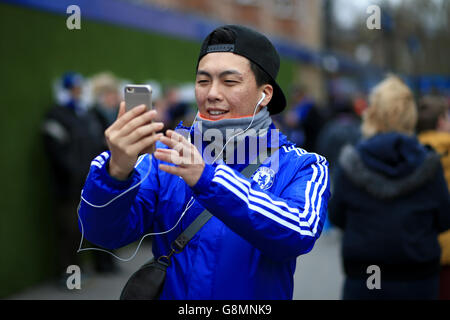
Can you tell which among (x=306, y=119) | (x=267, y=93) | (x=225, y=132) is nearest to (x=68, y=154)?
(x=267, y=93)

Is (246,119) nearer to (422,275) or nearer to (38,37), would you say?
(422,275)

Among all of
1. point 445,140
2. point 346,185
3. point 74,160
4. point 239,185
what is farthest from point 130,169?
point 74,160

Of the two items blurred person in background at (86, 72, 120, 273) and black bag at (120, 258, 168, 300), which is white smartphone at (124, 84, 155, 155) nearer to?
black bag at (120, 258, 168, 300)

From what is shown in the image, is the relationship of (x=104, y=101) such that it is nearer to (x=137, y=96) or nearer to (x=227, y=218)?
(x=137, y=96)

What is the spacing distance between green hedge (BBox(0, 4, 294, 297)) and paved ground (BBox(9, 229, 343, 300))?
0.39 meters

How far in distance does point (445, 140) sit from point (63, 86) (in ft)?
15.0

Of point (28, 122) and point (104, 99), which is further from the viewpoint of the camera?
point (104, 99)

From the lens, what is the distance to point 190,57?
10.8 meters

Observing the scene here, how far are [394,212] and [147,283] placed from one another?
2167 mm

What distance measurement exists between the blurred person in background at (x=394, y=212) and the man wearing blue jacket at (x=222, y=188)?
160 centimetres

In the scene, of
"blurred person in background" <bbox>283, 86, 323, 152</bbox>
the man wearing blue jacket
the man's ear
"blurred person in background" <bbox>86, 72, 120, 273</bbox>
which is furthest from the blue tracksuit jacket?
"blurred person in background" <bbox>283, 86, 323, 152</bbox>

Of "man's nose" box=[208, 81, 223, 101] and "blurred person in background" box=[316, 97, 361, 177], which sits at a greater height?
"blurred person in background" box=[316, 97, 361, 177]

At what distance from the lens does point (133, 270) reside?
24.4ft

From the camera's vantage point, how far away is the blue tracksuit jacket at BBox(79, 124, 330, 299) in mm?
1868
